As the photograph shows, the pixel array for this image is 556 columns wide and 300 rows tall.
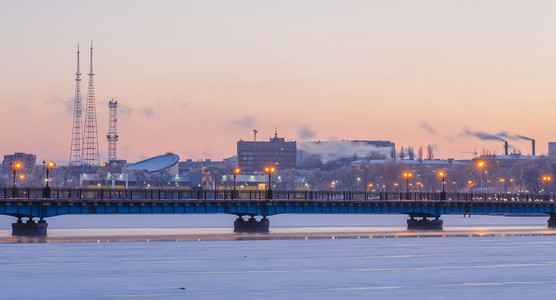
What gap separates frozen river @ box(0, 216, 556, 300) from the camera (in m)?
36.1

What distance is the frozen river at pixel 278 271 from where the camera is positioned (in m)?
36.1

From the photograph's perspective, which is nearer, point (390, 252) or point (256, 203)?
point (390, 252)

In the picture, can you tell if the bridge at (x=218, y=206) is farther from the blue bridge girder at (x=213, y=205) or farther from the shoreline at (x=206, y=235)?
the shoreline at (x=206, y=235)

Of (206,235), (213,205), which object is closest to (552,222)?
(213,205)

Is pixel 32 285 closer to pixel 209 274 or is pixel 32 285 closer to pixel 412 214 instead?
pixel 209 274

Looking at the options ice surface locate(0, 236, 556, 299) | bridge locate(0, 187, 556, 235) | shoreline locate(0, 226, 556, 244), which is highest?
bridge locate(0, 187, 556, 235)

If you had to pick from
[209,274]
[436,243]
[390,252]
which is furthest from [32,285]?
[436,243]

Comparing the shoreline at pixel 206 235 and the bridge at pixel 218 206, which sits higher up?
the bridge at pixel 218 206

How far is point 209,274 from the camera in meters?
43.7

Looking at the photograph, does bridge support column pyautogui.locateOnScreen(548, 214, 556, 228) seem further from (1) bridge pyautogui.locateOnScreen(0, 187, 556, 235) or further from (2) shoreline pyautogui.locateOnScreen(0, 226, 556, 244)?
(2) shoreline pyautogui.locateOnScreen(0, 226, 556, 244)

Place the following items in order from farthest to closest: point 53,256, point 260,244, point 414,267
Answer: point 260,244 → point 53,256 → point 414,267

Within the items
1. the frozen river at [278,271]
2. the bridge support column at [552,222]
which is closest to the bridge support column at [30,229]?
the frozen river at [278,271]

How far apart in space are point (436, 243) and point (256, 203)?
33.3 metres

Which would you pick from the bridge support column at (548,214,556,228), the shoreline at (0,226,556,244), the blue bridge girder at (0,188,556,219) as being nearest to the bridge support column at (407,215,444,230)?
the blue bridge girder at (0,188,556,219)
